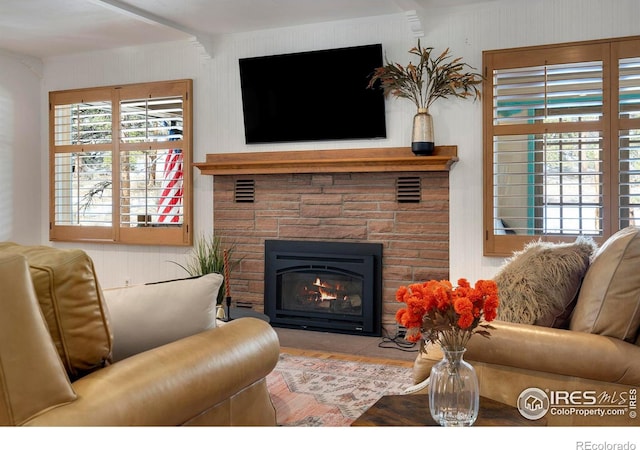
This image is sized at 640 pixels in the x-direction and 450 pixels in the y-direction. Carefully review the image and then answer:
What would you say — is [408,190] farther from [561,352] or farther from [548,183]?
[561,352]

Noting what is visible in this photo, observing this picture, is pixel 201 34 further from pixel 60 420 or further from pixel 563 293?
pixel 60 420

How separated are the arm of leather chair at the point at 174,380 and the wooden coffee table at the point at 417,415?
0.40 metres

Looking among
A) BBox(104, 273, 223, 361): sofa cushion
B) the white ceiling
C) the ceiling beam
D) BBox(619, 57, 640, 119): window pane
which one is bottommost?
BBox(104, 273, 223, 361): sofa cushion

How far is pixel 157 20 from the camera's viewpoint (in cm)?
505

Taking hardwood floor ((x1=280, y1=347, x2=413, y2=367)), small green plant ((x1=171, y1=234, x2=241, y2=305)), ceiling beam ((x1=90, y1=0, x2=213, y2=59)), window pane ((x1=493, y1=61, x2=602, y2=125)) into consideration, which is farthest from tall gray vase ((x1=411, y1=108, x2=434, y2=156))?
ceiling beam ((x1=90, y1=0, x2=213, y2=59))

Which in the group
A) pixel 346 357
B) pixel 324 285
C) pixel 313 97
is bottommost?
pixel 346 357

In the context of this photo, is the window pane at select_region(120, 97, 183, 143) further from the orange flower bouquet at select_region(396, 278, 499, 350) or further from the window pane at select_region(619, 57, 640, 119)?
the orange flower bouquet at select_region(396, 278, 499, 350)

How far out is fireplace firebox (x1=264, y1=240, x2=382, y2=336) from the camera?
5.03 metres

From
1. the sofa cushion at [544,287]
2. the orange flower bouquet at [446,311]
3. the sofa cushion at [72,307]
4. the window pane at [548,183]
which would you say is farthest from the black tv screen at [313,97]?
the sofa cushion at [72,307]

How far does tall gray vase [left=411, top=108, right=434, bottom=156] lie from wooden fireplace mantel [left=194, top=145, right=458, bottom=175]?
0.06 m

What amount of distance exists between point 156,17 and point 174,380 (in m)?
4.16

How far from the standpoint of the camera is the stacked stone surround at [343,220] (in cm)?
488

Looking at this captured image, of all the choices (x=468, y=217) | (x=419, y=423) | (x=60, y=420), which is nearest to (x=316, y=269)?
(x=468, y=217)

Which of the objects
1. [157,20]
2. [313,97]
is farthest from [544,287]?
[157,20]
